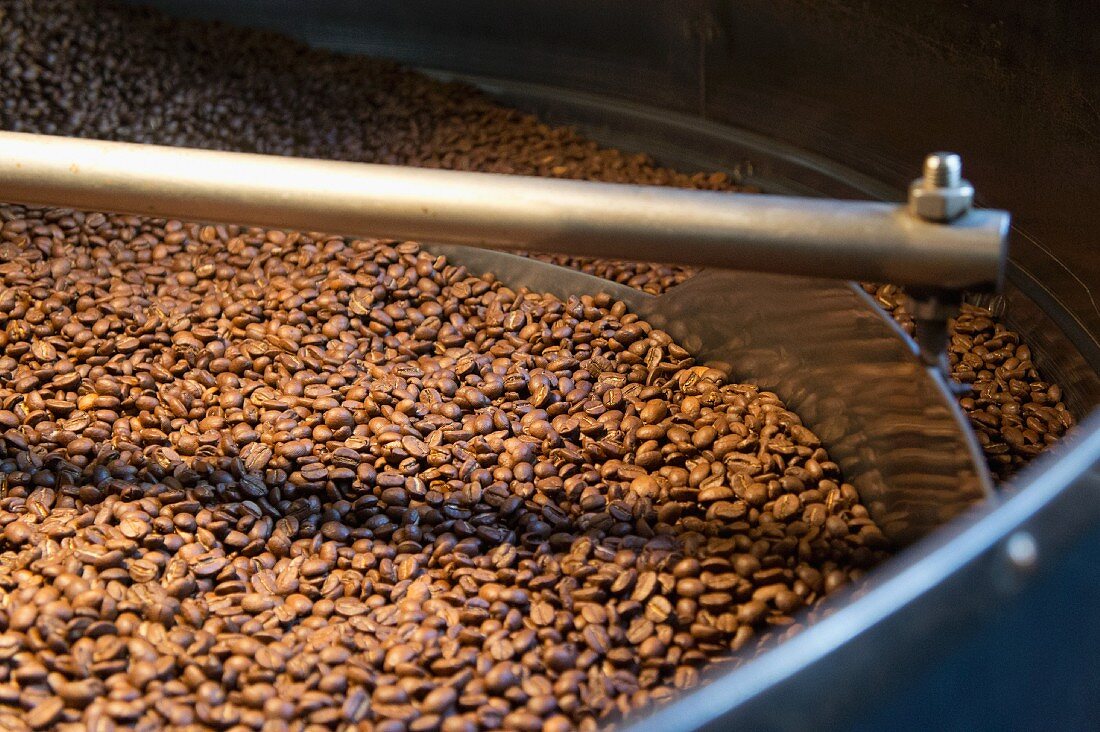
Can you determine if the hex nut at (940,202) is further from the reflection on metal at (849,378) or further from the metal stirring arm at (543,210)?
the reflection on metal at (849,378)

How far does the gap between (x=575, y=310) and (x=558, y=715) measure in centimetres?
78

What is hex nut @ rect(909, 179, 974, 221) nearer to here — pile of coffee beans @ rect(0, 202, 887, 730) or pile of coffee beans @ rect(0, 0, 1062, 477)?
pile of coffee beans @ rect(0, 202, 887, 730)

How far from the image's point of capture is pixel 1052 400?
1.63 metres

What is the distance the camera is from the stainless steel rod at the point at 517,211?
112cm

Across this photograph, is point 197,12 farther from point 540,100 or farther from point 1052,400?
point 1052,400

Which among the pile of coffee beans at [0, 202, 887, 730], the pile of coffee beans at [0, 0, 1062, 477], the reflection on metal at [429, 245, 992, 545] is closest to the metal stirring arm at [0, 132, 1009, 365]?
the reflection on metal at [429, 245, 992, 545]

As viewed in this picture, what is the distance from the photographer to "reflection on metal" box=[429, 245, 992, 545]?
1.23m

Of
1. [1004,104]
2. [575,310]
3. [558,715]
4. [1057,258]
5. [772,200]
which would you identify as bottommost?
[558,715]

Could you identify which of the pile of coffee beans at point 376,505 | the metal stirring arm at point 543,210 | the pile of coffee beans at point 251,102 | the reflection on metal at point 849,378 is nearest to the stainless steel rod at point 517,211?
the metal stirring arm at point 543,210

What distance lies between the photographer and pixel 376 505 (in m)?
1.44

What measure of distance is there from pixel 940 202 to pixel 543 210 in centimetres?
43

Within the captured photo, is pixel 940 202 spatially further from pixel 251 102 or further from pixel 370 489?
pixel 251 102

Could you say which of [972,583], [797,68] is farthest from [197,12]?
[972,583]

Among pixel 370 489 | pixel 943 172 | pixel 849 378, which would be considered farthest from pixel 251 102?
pixel 943 172
